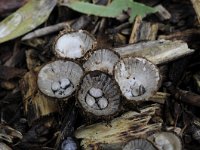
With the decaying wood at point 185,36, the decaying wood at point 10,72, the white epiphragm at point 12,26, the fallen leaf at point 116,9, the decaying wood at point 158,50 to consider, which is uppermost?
the fallen leaf at point 116,9

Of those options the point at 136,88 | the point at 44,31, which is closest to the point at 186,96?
the point at 136,88

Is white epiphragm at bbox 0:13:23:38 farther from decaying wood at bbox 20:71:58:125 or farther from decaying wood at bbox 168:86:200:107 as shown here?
decaying wood at bbox 168:86:200:107

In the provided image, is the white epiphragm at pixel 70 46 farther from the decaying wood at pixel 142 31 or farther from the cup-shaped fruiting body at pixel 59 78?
the decaying wood at pixel 142 31

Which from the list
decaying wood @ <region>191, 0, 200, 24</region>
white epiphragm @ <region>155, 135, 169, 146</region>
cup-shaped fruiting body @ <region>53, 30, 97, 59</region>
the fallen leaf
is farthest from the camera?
the fallen leaf

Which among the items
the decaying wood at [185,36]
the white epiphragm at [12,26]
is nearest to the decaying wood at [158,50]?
the decaying wood at [185,36]

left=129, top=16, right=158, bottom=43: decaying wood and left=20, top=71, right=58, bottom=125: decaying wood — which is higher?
left=129, top=16, right=158, bottom=43: decaying wood

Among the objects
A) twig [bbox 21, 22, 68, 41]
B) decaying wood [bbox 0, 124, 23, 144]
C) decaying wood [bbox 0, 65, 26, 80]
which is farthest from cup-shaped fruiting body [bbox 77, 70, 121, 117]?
twig [bbox 21, 22, 68, 41]

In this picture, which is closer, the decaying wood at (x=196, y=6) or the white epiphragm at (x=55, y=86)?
the white epiphragm at (x=55, y=86)
